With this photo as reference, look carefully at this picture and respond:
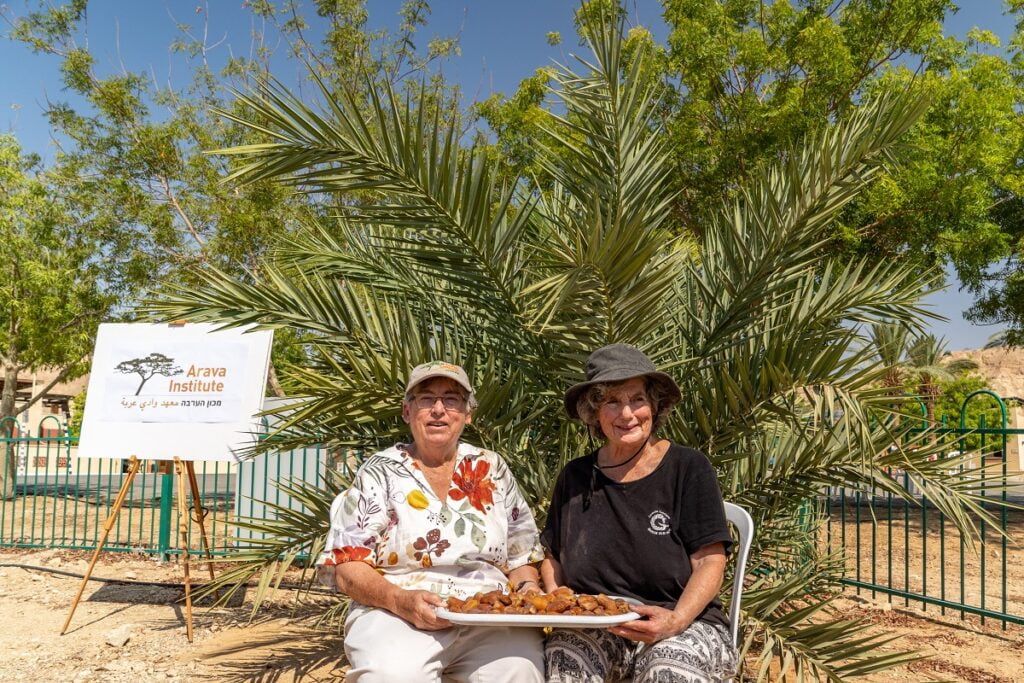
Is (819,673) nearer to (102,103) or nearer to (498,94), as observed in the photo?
(498,94)

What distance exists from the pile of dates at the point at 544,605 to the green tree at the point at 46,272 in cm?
1268

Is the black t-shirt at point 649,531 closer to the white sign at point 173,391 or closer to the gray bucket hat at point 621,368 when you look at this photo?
the gray bucket hat at point 621,368

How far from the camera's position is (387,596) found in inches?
98.3

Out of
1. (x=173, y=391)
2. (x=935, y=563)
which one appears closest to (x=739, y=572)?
(x=173, y=391)

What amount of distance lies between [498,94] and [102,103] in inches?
251

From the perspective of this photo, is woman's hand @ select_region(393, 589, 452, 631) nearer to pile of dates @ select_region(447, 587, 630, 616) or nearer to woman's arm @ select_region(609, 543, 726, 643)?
pile of dates @ select_region(447, 587, 630, 616)

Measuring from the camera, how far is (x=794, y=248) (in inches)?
153

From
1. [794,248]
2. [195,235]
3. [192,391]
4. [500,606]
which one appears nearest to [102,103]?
[195,235]

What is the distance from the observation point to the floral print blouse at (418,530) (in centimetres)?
265

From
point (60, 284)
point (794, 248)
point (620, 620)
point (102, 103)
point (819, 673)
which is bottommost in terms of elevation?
point (819, 673)

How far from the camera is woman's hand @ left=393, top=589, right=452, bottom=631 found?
239cm

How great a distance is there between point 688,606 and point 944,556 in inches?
278

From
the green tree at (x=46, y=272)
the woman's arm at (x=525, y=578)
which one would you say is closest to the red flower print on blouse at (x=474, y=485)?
the woman's arm at (x=525, y=578)

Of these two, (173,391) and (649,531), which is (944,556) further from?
(173,391)
